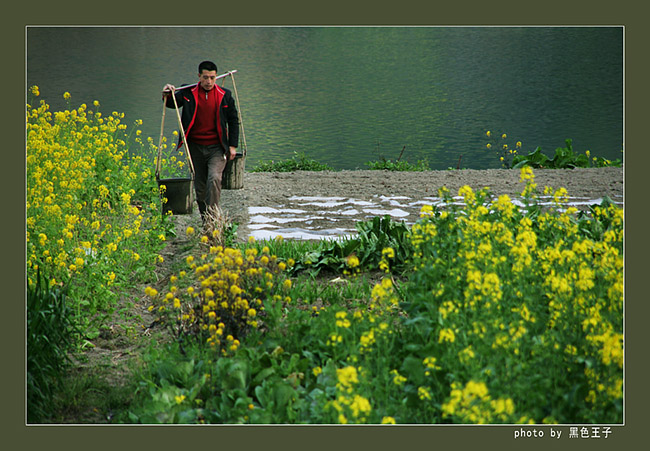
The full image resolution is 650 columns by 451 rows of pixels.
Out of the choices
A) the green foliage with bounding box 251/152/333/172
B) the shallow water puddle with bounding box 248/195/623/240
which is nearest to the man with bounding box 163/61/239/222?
the shallow water puddle with bounding box 248/195/623/240

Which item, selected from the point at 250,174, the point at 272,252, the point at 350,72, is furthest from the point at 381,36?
the point at 272,252

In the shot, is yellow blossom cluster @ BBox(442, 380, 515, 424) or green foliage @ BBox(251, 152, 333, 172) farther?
green foliage @ BBox(251, 152, 333, 172)

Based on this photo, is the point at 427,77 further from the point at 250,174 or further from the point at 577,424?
the point at 577,424

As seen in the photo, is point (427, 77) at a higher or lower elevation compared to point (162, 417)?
higher

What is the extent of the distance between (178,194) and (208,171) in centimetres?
38

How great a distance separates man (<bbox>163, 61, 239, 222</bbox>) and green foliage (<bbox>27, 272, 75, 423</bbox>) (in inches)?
104

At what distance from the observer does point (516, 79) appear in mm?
12844

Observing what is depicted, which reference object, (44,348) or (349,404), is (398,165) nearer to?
(44,348)

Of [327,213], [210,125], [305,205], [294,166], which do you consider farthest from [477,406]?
[294,166]

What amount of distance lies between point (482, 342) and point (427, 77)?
1264 cm

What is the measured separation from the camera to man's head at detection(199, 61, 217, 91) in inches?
247

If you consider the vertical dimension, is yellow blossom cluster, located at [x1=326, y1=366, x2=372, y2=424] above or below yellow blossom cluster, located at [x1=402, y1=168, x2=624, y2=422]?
below

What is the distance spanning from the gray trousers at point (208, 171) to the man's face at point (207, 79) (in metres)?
0.60

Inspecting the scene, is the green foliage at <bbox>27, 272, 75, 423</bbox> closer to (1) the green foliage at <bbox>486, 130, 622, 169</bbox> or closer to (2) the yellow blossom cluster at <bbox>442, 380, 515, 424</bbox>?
(2) the yellow blossom cluster at <bbox>442, 380, 515, 424</bbox>
